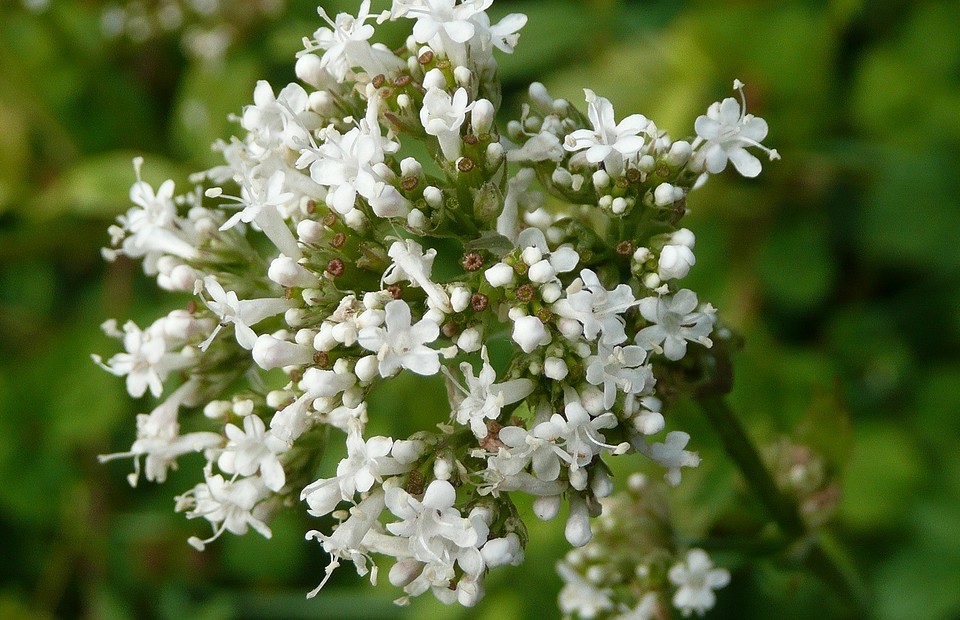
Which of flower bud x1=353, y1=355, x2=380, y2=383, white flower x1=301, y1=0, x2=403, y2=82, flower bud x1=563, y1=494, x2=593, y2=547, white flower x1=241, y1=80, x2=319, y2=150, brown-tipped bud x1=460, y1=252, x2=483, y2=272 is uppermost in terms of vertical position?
white flower x1=301, y1=0, x2=403, y2=82

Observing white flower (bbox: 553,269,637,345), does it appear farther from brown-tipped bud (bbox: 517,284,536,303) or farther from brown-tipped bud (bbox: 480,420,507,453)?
brown-tipped bud (bbox: 480,420,507,453)

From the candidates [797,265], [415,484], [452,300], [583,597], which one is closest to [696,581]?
[583,597]

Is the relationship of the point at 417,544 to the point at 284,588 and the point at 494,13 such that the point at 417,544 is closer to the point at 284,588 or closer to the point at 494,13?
the point at 284,588

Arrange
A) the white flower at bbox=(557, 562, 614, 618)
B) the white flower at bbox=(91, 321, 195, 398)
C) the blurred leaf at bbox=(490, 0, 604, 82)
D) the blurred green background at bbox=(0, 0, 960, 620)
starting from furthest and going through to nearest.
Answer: the blurred leaf at bbox=(490, 0, 604, 82) < the blurred green background at bbox=(0, 0, 960, 620) < the white flower at bbox=(557, 562, 614, 618) < the white flower at bbox=(91, 321, 195, 398)

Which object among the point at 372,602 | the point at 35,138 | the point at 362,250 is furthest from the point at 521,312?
the point at 35,138

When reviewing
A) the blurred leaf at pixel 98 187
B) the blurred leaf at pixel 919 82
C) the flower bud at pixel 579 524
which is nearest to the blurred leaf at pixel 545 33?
the blurred leaf at pixel 919 82

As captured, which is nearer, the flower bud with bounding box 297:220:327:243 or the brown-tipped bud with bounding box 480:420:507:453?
the brown-tipped bud with bounding box 480:420:507:453

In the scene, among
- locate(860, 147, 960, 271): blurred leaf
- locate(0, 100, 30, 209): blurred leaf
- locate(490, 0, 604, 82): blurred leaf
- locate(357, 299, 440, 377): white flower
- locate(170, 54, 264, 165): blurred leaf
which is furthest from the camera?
locate(0, 100, 30, 209): blurred leaf

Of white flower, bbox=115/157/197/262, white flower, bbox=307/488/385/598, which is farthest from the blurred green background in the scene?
white flower, bbox=307/488/385/598
